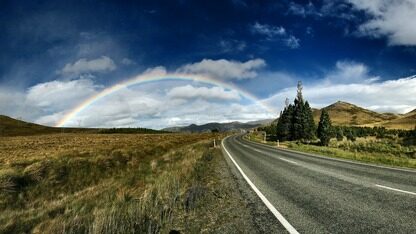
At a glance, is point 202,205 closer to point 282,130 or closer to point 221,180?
point 221,180

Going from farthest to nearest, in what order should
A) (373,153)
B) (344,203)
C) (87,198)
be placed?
(373,153)
(87,198)
(344,203)

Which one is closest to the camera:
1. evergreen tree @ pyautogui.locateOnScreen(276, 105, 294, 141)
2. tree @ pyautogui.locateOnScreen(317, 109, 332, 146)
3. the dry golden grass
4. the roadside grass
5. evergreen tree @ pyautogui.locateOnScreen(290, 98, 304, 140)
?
the dry golden grass

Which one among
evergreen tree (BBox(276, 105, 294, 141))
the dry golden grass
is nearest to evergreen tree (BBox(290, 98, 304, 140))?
evergreen tree (BBox(276, 105, 294, 141))

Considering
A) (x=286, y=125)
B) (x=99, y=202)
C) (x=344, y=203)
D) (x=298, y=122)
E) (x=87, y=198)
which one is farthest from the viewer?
(x=286, y=125)

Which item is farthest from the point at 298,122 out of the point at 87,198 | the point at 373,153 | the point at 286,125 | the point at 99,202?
the point at 99,202

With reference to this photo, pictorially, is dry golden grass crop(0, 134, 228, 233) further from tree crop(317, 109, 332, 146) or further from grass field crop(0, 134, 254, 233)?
tree crop(317, 109, 332, 146)

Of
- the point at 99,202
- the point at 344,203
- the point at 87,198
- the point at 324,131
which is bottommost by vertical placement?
the point at 87,198

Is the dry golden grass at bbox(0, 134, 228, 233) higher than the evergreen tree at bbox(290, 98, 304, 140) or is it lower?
lower

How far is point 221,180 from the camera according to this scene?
11.2 metres

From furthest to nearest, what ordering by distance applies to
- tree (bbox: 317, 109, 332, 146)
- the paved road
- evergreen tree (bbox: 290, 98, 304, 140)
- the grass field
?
evergreen tree (bbox: 290, 98, 304, 140) → tree (bbox: 317, 109, 332, 146) → the grass field → the paved road

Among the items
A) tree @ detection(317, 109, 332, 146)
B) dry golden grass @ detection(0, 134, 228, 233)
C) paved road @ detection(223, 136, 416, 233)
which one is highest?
tree @ detection(317, 109, 332, 146)

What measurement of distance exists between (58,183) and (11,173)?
7.52 ft

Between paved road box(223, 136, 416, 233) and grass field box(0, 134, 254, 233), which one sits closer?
paved road box(223, 136, 416, 233)

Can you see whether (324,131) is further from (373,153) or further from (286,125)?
(373,153)
